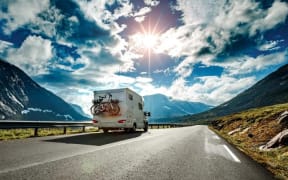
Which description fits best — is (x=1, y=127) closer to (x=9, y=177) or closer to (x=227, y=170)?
(x=9, y=177)

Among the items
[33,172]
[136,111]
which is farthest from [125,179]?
[136,111]

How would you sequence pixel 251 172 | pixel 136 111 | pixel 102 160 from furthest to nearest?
pixel 136 111
pixel 102 160
pixel 251 172

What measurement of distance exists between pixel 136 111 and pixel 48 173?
1881 centimetres

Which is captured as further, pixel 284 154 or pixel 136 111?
pixel 136 111

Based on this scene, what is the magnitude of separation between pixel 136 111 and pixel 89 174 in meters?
18.7

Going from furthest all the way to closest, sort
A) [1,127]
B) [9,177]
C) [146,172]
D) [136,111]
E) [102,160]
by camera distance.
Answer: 1. [136,111]
2. [1,127]
3. [102,160]
4. [146,172]
5. [9,177]

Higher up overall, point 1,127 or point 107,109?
point 107,109

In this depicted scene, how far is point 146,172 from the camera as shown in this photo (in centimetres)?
562

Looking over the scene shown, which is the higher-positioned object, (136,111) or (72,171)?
(136,111)

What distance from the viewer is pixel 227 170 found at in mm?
6219

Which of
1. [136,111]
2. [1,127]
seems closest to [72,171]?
[1,127]

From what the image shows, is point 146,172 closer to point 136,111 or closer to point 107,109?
point 107,109

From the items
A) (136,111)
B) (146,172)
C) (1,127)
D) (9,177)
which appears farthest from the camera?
(136,111)

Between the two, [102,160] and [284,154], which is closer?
[102,160]
